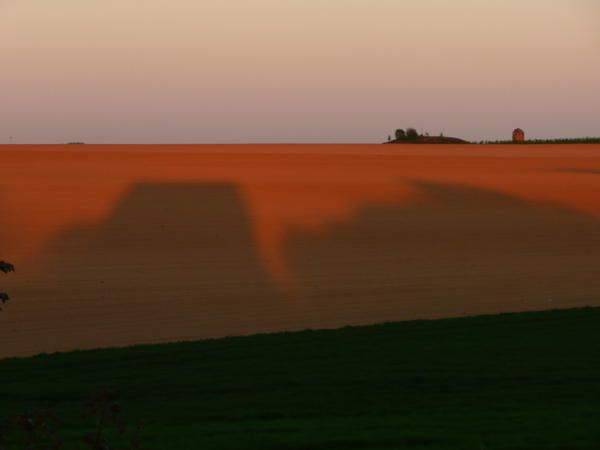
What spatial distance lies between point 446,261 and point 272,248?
3.00m

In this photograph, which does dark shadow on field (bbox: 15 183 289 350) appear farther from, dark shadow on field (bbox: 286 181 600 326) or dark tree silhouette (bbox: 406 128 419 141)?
dark tree silhouette (bbox: 406 128 419 141)

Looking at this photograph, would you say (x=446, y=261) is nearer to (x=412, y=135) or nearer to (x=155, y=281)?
(x=155, y=281)

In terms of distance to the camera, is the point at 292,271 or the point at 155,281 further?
the point at 292,271

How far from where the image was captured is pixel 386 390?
7863mm

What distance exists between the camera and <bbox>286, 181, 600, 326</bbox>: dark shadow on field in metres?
14.1

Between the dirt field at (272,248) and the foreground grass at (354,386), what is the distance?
78.9 inches

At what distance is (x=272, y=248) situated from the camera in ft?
63.5

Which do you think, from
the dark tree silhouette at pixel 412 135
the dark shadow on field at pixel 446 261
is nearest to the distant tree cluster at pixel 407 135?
the dark tree silhouette at pixel 412 135

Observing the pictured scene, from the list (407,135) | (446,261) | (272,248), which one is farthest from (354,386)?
(407,135)

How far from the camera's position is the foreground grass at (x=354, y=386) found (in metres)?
6.16

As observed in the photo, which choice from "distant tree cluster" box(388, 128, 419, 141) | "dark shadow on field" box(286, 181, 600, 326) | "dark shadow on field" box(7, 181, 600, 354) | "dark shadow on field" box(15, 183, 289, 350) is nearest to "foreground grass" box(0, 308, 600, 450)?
"dark shadow on field" box(15, 183, 289, 350)

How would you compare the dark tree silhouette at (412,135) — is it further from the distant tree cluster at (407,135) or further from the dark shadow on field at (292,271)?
the dark shadow on field at (292,271)

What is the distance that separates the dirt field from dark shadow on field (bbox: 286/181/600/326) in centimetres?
4

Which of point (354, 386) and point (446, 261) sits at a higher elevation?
point (354, 386)
